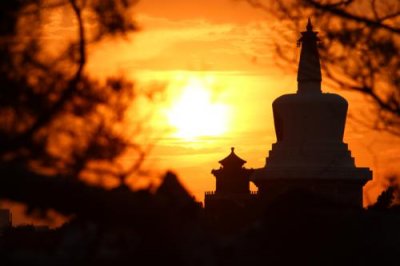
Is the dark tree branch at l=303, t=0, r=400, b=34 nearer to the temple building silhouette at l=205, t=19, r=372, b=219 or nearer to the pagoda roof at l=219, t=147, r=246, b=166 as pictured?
the temple building silhouette at l=205, t=19, r=372, b=219

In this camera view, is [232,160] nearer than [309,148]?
No

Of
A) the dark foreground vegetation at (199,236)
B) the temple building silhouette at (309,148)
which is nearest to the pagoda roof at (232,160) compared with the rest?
the temple building silhouette at (309,148)

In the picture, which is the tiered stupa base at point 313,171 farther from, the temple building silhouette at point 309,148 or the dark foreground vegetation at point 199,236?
the dark foreground vegetation at point 199,236

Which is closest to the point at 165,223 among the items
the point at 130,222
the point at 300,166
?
the point at 130,222

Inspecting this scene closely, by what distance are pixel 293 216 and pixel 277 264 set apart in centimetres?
69

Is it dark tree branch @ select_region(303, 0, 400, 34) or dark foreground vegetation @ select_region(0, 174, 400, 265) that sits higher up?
dark tree branch @ select_region(303, 0, 400, 34)

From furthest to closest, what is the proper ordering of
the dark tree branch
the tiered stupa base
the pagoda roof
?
1. the pagoda roof
2. the tiered stupa base
3. the dark tree branch

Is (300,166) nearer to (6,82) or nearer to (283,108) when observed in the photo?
(283,108)

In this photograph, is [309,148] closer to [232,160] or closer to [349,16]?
[232,160]

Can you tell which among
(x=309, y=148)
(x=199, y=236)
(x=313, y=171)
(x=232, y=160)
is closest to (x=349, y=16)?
(x=199, y=236)

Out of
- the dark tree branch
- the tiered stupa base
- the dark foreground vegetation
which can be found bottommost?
the dark foreground vegetation

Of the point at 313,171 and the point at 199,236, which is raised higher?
the point at 313,171

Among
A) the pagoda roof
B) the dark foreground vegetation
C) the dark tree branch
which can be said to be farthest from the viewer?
the pagoda roof

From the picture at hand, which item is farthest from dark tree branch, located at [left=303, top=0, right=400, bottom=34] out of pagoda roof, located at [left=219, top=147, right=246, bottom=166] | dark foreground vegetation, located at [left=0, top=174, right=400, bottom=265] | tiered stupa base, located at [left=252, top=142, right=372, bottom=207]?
pagoda roof, located at [left=219, top=147, right=246, bottom=166]
